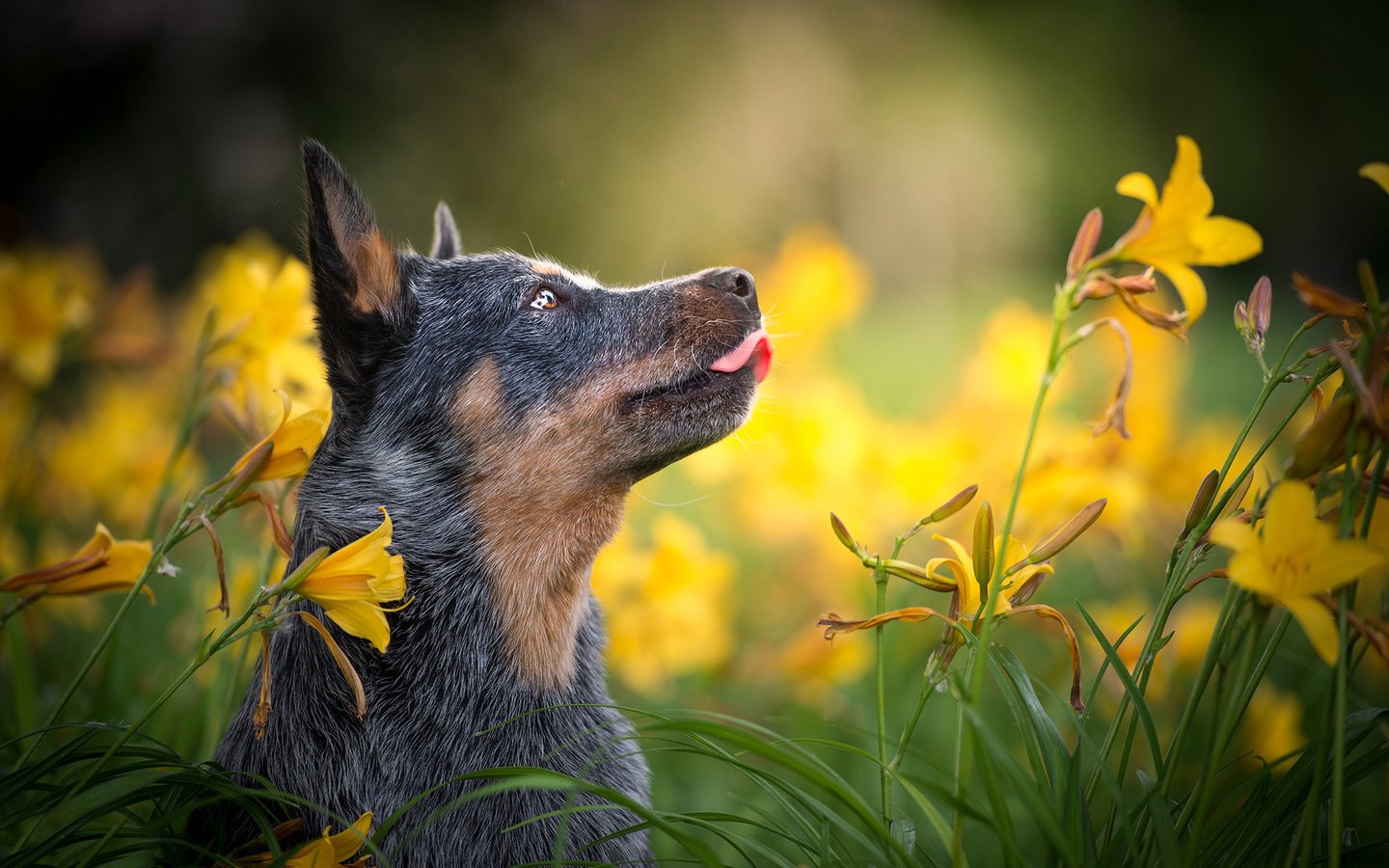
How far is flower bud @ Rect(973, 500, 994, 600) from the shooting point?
149cm

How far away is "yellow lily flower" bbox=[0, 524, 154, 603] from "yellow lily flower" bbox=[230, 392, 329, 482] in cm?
22

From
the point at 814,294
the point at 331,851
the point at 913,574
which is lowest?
the point at 331,851

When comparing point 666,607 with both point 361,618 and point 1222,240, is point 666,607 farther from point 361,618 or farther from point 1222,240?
point 1222,240

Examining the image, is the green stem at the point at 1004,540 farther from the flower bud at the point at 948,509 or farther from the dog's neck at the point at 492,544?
the dog's neck at the point at 492,544

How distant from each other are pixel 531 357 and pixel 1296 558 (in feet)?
5.65

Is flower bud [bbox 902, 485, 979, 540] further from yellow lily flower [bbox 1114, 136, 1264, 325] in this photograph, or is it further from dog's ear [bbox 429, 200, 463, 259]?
dog's ear [bbox 429, 200, 463, 259]

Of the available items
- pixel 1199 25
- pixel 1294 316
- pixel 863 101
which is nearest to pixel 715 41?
pixel 863 101

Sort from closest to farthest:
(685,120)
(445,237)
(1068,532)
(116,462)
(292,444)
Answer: (1068,532), (292,444), (445,237), (116,462), (685,120)

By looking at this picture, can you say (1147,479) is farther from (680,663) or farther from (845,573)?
(680,663)

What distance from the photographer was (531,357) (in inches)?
96.5

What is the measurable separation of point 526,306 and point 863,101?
33.6ft

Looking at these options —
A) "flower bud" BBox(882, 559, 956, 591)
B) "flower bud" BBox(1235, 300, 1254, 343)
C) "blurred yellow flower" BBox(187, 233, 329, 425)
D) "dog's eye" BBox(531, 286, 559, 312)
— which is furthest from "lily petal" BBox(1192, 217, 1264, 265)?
"blurred yellow flower" BBox(187, 233, 329, 425)

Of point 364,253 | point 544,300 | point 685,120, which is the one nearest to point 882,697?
point 544,300

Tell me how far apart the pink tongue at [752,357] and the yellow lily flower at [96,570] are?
1267 mm
